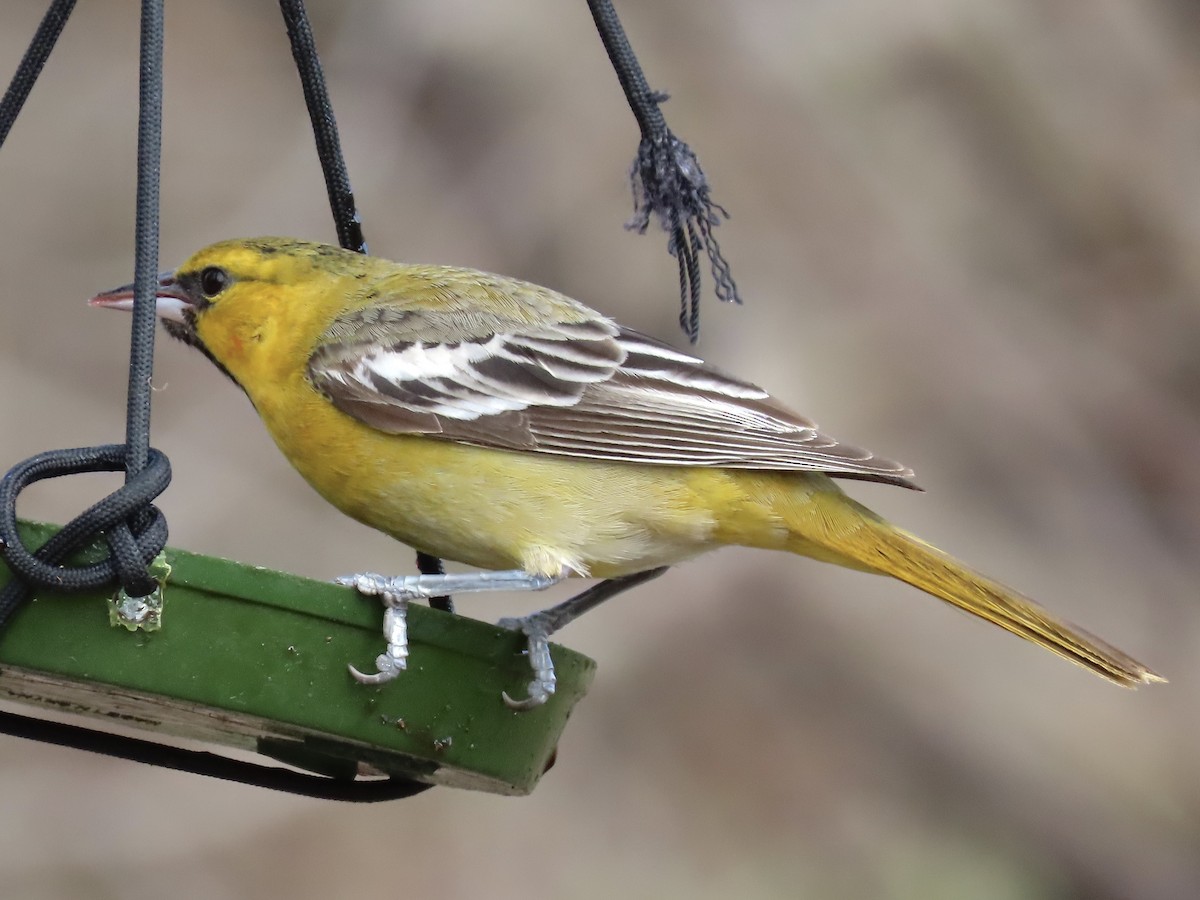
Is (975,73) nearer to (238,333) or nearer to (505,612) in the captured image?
(505,612)

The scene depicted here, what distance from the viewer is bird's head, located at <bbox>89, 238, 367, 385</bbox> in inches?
148

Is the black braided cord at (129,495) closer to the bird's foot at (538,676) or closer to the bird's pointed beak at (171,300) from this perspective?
the bird's foot at (538,676)

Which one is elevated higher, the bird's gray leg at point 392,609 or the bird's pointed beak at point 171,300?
the bird's pointed beak at point 171,300

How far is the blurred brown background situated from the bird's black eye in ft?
7.18

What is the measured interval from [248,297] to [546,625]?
1.22m

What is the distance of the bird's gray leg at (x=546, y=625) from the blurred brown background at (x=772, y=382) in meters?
2.27

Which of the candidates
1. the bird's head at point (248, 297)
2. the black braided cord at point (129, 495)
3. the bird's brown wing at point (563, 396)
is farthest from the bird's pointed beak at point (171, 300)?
the black braided cord at point (129, 495)

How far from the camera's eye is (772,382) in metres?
6.42

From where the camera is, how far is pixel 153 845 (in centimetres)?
573

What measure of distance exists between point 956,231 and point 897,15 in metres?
1.05

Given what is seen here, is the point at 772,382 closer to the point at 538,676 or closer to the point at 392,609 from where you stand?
the point at 538,676

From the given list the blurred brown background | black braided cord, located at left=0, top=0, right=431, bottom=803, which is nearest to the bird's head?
black braided cord, located at left=0, top=0, right=431, bottom=803

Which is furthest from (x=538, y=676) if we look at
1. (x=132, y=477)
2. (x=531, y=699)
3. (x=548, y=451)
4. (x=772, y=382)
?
(x=772, y=382)

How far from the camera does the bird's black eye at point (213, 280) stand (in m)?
3.85
